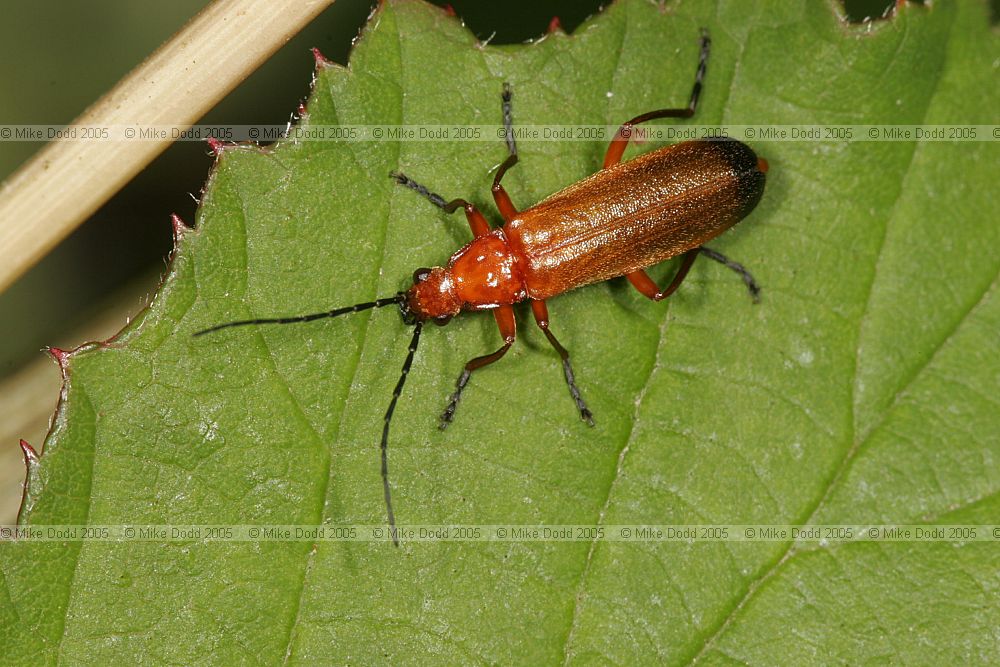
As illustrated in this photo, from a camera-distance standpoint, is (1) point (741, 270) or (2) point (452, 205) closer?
(2) point (452, 205)

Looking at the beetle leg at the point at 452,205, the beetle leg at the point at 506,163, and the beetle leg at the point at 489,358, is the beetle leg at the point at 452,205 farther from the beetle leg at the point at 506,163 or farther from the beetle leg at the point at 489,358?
the beetle leg at the point at 489,358

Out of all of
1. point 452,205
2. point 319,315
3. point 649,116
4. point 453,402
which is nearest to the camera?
point 319,315

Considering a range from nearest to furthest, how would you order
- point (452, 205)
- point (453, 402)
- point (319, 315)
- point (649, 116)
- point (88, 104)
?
point (319, 315), point (453, 402), point (452, 205), point (649, 116), point (88, 104)

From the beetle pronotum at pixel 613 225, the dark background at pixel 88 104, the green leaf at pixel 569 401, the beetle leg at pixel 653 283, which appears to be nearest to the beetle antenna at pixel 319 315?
the green leaf at pixel 569 401

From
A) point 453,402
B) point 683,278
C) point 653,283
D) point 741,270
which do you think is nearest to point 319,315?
point 453,402

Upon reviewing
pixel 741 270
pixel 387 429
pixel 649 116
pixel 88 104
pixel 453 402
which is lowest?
pixel 741 270

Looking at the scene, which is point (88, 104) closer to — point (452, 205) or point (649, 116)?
point (452, 205)
